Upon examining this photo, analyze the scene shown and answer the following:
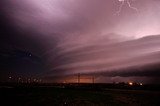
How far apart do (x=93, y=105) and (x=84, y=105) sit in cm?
218

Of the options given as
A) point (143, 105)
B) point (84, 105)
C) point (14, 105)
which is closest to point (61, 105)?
point (84, 105)

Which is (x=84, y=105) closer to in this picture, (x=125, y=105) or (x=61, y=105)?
(x=61, y=105)

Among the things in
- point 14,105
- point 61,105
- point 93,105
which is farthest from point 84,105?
point 14,105

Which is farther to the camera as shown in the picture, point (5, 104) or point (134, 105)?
point (134, 105)

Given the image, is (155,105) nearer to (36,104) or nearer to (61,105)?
(61,105)

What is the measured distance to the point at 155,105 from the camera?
162 feet

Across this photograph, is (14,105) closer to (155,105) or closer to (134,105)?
(134,105)

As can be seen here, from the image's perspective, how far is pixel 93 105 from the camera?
47750 millimetres

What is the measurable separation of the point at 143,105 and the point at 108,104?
821 cm

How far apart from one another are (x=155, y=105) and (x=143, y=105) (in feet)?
9.32

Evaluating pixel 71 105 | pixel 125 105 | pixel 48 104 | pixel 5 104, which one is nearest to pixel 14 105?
pixel 5 104

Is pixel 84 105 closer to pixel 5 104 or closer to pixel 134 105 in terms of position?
pixel 134 105

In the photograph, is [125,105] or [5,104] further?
[125,105]

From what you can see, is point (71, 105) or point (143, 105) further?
point (143, 105)
